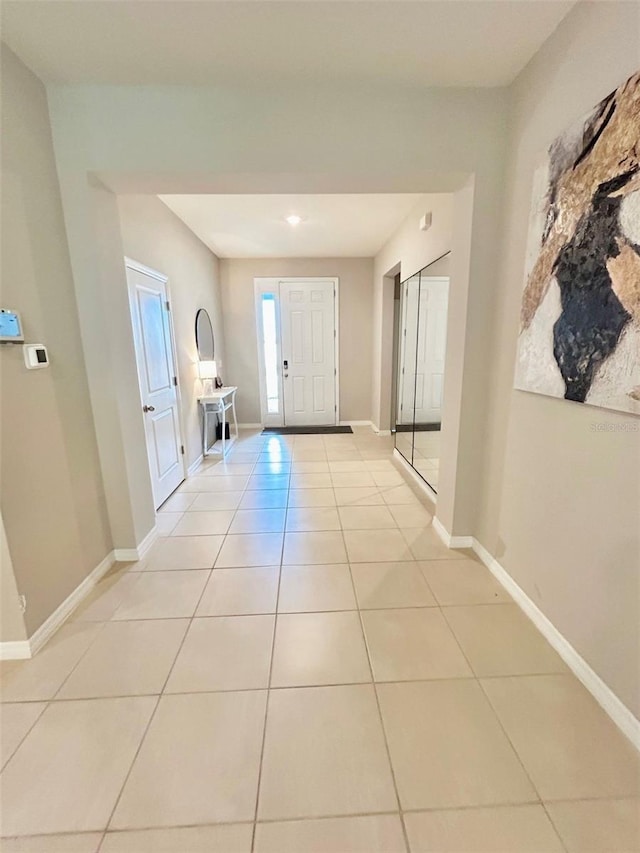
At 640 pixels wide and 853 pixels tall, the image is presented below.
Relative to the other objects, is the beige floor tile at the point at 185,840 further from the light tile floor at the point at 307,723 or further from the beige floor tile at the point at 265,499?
the beige floor tile at the point at 265,499

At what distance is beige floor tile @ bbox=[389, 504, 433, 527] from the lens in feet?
9.00

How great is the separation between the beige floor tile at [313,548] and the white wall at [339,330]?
11.6 feet

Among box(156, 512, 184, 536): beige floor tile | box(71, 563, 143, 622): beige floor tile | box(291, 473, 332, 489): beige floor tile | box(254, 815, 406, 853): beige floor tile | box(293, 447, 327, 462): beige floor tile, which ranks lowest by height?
box(71, 563, 143, 622): beige floor tile

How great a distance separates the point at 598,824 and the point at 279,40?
10.0ft

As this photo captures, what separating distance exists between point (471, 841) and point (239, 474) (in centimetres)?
318

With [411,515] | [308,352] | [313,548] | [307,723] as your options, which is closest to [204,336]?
[308,352]

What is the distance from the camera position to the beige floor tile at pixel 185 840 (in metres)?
0.99

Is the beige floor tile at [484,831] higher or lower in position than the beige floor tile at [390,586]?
lower

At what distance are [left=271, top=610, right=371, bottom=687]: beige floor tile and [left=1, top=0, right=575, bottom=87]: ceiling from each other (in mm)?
2673

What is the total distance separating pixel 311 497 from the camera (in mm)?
3215

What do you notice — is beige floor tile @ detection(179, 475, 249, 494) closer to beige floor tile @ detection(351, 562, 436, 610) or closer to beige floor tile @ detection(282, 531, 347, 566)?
beige floor tile @ detection(282, 531, 347, 566)

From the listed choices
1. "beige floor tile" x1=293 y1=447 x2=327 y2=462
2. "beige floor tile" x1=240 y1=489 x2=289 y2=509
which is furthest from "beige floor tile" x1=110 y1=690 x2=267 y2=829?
"beige floor tile" x1=293 y1=447 x2=327 y2=462

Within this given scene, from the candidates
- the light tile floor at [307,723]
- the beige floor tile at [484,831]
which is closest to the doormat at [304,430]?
the light tile floor at [307,723]

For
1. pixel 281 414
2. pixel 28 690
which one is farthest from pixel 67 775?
pixel 281 414
